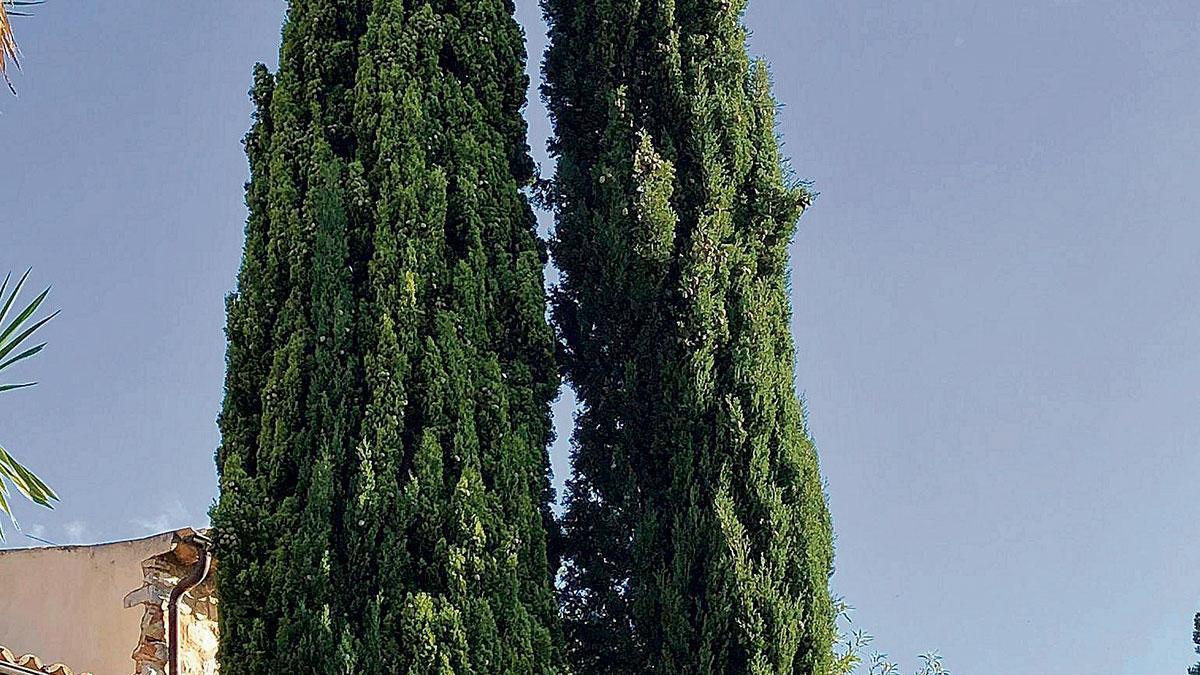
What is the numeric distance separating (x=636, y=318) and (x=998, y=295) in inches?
161

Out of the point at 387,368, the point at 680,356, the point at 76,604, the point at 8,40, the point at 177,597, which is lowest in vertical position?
the point at 177,597

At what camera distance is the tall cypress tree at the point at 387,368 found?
6113mm

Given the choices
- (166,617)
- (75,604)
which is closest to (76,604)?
(75,604)

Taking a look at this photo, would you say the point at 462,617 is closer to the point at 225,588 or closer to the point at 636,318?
the point at 225,588

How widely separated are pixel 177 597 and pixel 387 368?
1774 millimetres

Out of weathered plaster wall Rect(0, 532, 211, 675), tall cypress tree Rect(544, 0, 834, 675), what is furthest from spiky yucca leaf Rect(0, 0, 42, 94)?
weathered plaster wall Rect(0, 532, 211, 675)

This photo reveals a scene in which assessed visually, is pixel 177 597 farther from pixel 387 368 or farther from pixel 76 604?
pixel 387 368

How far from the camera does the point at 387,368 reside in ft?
20.7

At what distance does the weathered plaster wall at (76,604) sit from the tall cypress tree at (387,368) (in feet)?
6.62

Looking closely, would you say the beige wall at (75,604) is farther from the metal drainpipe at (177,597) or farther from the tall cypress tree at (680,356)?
the tall cypress tree at (680,356)

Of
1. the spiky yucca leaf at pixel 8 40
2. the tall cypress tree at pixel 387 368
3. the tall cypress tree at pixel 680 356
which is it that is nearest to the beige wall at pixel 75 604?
the tall cypress tree at pixel 387 368

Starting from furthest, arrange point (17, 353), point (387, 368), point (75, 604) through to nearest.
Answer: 1. point (75, 604)
2. point (387, 368)
3. point (17, 353)

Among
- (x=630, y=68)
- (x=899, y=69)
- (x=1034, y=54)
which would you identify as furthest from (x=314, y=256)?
(x=1034, y=54)

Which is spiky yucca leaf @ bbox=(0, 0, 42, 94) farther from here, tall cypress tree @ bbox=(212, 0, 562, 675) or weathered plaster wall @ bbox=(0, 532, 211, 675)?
weathered plaster wall @ bbox=(0, 532, 211, 675)
